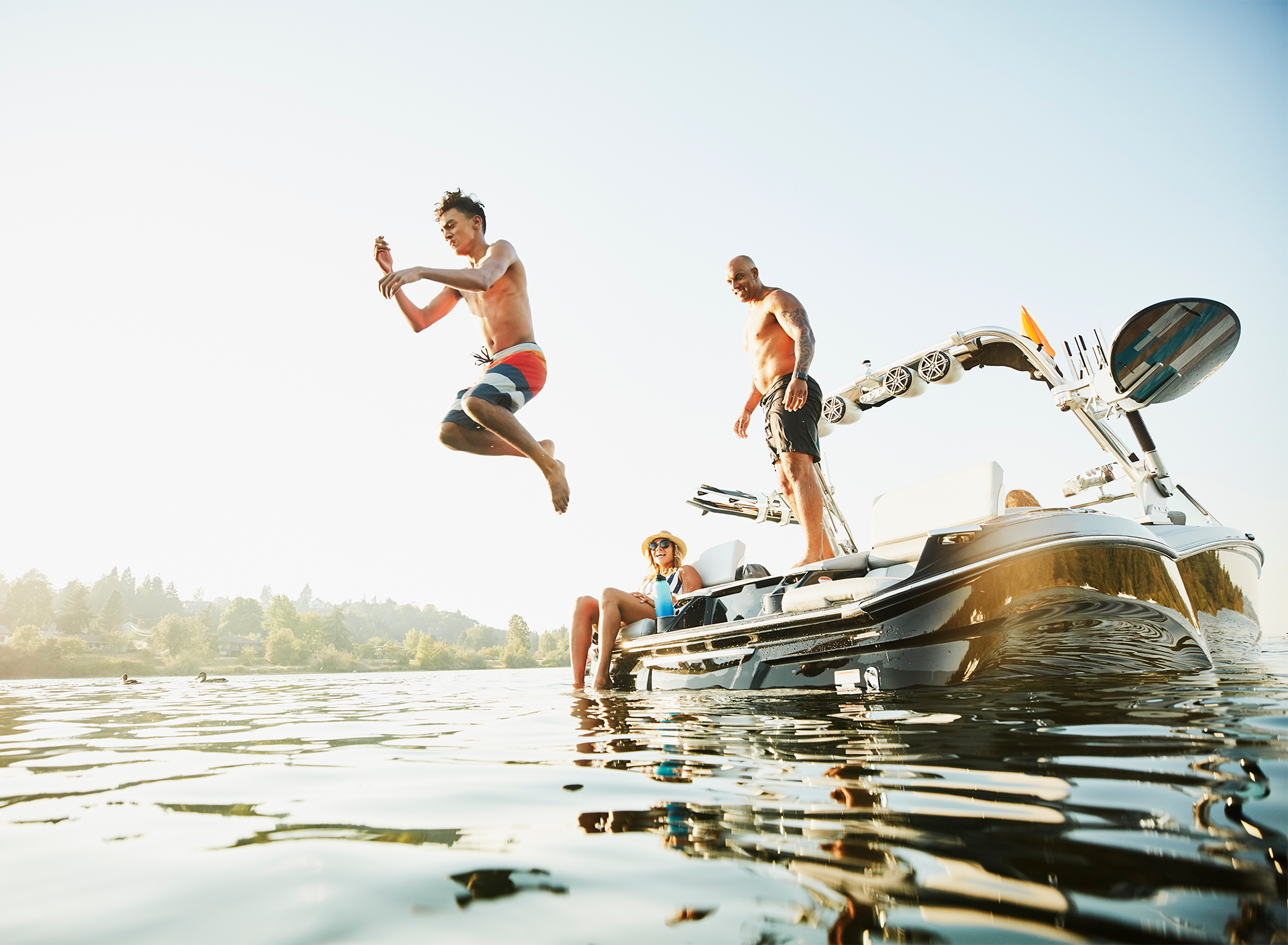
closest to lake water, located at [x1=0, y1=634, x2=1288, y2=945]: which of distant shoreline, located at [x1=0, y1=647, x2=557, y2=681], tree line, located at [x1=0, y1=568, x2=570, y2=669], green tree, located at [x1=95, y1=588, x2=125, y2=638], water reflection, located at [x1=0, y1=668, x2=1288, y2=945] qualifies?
water reflection, located at [x1=0, y1=668, x2=1288, y2=945]

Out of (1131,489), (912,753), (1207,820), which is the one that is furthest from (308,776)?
(1131,489)

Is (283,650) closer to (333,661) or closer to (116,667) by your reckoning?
(333,661)

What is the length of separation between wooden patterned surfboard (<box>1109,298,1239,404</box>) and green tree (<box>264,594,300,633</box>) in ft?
320

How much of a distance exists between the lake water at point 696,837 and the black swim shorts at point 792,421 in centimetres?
358

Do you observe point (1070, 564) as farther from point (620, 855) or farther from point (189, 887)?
point (189, 887)

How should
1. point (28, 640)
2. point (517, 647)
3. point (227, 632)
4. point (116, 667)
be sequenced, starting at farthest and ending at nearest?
point (227, 632) < point (517, 647) < point (28, 640) < point (116, 667)

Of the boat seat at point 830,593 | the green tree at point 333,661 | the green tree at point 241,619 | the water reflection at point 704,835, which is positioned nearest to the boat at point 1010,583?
the boat seat at point 830,593

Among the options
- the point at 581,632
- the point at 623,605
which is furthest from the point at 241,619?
the point at 623,605

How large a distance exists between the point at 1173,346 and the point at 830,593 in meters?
3.57

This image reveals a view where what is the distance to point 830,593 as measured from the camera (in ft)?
12.3

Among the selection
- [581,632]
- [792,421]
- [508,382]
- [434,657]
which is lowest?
[434,657]

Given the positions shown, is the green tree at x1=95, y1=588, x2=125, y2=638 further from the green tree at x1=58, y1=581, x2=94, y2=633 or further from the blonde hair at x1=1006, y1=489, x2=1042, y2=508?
the blonde hair at x1=1006, y1=489, x2=1042, y2=508

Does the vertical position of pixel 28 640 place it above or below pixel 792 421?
below

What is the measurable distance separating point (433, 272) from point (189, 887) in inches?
146
